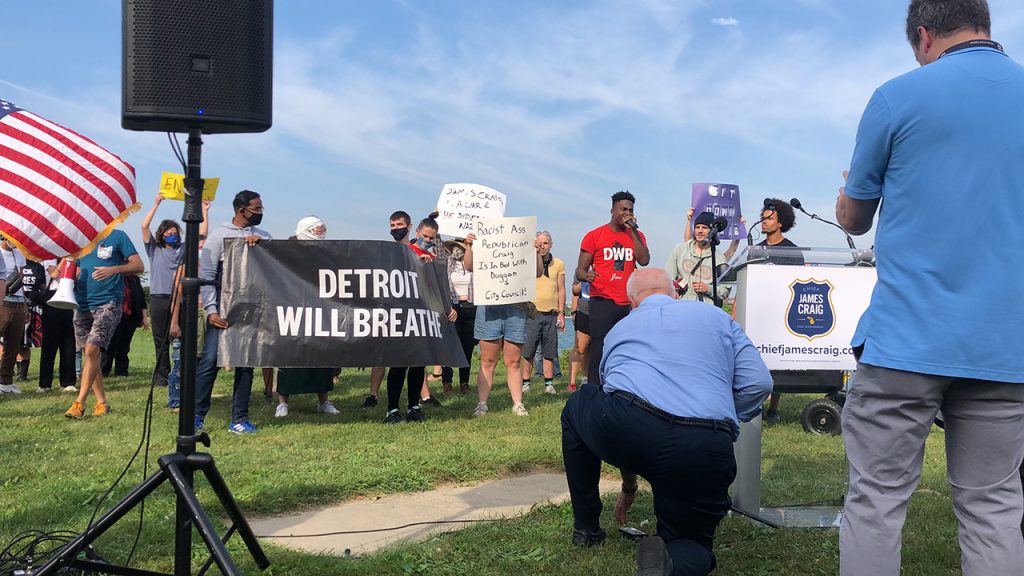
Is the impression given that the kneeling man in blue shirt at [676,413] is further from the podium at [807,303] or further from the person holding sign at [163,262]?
the person holding sign at [163,262]

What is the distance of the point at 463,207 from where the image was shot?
33.6 ft

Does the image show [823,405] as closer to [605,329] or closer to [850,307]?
[850,307]

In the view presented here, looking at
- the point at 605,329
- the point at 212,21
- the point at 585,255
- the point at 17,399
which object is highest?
the point at 212,21

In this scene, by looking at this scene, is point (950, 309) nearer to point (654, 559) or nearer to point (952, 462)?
point (952, 462)

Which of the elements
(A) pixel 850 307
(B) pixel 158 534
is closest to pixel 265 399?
(B) pixel 158 534

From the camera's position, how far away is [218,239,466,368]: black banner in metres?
7.60

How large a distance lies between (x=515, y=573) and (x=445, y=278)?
17.0 ft

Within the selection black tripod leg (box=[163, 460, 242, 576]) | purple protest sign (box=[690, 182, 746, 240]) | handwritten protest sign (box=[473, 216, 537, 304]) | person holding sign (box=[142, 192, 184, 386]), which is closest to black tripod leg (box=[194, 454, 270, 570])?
black tripod leg (box=[163, 460, 242, 576])

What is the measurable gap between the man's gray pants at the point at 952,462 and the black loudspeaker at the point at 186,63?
8.59ft

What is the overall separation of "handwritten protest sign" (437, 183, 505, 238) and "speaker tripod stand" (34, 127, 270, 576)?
263 inches

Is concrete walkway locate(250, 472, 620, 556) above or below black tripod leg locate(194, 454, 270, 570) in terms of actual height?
below

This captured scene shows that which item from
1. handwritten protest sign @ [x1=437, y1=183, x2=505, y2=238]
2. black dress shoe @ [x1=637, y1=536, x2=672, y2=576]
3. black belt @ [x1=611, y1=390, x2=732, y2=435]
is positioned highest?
handwritten protest sign @ [x1=437, y1=183, x2=505, y2=238]

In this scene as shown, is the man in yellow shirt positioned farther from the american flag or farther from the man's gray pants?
the man's gray pants

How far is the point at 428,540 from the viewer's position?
4355 mm
